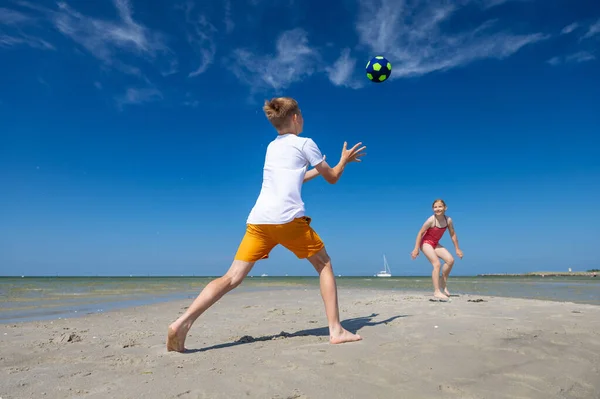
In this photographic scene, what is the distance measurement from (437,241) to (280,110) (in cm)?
584

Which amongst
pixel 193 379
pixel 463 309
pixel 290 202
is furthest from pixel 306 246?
pixel 463 309

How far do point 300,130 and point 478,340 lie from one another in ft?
8.32

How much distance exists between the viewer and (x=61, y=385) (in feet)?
8.91

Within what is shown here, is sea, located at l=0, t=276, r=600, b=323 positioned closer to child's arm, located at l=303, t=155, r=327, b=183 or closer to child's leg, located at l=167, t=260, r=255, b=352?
child's leg, located at l=167, t=260, r=255, b=352

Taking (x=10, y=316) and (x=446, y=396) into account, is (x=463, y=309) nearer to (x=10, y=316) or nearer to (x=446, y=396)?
(x=446, y=396)

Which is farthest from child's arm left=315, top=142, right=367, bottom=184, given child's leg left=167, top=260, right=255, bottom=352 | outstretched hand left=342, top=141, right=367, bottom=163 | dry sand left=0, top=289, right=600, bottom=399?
dry sand left=0, top=289, right=600, bottom=399

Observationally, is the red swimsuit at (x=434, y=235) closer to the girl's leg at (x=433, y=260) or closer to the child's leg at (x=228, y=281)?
the girl's leg at (x=433, y=260)

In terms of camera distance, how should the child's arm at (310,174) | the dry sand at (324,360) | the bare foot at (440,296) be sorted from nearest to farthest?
the dry sand at (324,360)
the child's arm at (310,174)
the bare foot at (440,296)

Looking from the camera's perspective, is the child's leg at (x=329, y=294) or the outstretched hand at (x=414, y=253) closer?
the child's leg at (x=329, y=294)

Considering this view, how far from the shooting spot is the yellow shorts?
→ 12.1ft

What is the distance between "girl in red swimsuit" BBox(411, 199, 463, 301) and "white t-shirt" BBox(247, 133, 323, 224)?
5.21 meters

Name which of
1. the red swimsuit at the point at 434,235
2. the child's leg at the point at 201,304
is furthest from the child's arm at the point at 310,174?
the red swimsuit at the point at 434,235

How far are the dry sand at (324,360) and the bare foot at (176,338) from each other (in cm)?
A: 8

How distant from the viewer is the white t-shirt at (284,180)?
3641mm
